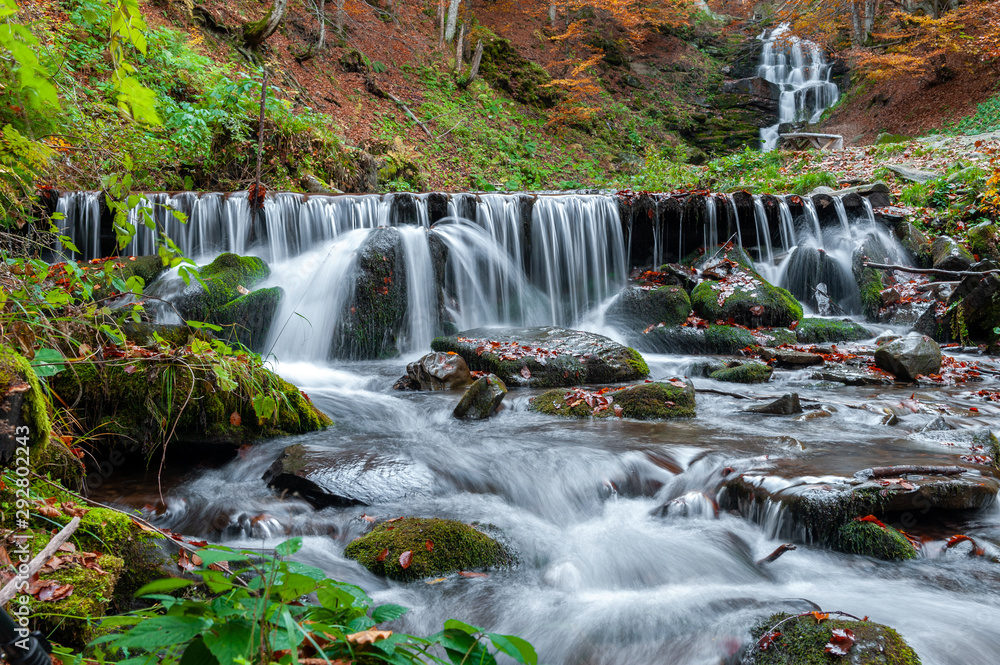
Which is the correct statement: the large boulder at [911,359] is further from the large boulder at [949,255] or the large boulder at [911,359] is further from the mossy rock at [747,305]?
the large boulder at [949,255]

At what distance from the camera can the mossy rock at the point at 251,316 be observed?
23.1ft

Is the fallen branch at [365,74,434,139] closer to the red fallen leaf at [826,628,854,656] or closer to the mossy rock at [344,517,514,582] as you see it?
the mossy rock at [344,517,514,582]

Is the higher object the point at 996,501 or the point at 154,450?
the point at 154,450

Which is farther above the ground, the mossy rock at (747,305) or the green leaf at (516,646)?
the mossy rock at (747,305)

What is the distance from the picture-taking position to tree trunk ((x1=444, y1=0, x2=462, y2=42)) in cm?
2111

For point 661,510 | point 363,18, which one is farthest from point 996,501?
point 363,18

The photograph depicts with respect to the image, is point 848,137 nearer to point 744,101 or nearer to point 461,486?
point 744,101

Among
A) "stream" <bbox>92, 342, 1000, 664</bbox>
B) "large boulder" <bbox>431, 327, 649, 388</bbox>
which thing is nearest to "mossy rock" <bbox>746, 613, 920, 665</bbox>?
"stream" <bbox>92, 342, 1000, 664</bbox>

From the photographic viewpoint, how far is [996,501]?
3475mm

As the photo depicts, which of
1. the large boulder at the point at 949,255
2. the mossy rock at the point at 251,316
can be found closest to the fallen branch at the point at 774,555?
the mossy rock at the point at 251,316

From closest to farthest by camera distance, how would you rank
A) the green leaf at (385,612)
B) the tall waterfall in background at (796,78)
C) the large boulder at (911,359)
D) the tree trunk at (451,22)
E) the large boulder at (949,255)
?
the green leaf at (385,612)
the large boulder at (911,359)
the large boulder at (949,255)
the tree trunk at (451,22)
the tall waterfall in background at (796,78)

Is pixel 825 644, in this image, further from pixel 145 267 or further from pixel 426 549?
pixel 145 267

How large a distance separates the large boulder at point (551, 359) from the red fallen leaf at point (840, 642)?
15.0 feet

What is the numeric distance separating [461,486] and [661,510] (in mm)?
1367
